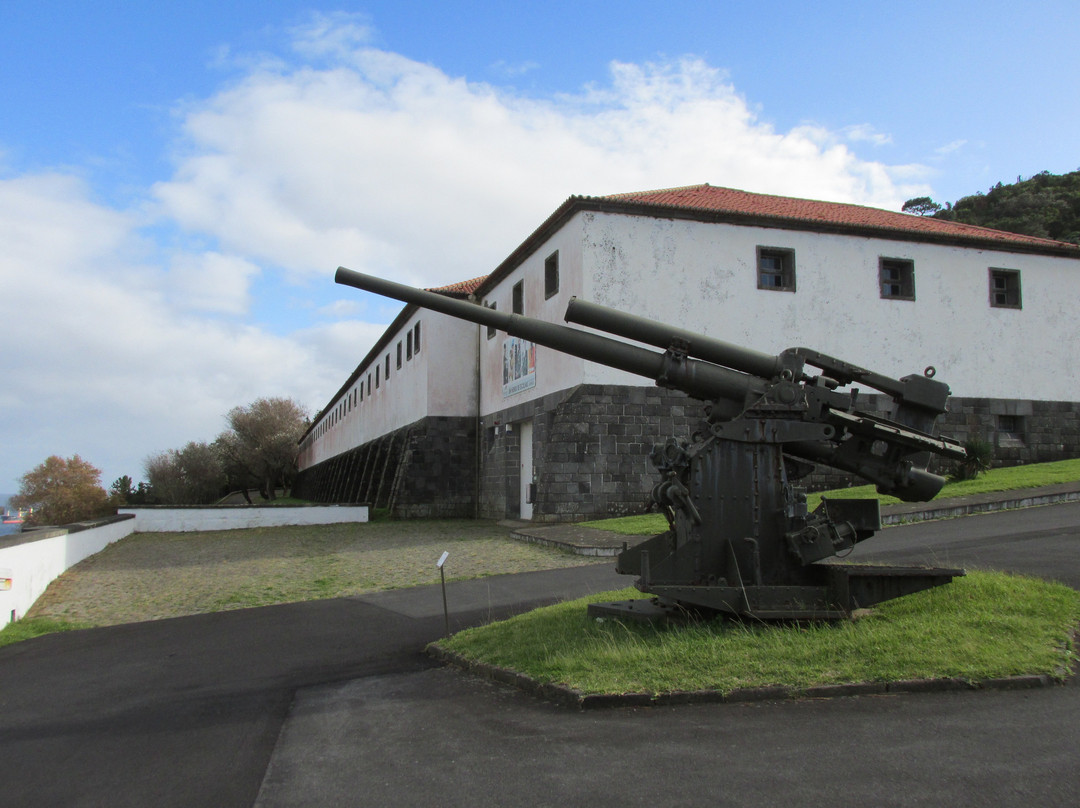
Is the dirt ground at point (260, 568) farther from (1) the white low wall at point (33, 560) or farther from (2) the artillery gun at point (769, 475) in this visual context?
(2) the artillery gun at point (769, 475)

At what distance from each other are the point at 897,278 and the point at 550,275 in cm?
937

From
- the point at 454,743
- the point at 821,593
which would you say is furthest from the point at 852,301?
the point at 454,743

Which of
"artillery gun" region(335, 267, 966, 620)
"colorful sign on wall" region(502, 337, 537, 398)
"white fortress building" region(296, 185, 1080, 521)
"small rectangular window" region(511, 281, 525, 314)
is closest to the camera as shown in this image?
"artillery gun" region(335, 267, 966, 620)

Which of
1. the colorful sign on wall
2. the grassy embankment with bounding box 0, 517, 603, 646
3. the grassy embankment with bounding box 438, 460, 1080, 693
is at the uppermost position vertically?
the colorful sign on wall

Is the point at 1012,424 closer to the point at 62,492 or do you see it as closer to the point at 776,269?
the point at 776,269

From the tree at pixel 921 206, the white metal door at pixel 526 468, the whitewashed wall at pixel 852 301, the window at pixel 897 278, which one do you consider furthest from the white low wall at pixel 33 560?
the tree at pixel 921 206

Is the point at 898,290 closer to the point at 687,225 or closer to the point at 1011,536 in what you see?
the point at 687,225

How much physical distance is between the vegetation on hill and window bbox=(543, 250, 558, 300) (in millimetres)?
28825

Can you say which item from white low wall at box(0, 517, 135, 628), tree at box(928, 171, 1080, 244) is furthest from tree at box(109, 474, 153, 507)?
tree at box(928, 171, 1080, 244)

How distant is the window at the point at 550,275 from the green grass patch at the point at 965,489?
6.20 metres

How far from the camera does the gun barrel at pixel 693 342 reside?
7.08 meters

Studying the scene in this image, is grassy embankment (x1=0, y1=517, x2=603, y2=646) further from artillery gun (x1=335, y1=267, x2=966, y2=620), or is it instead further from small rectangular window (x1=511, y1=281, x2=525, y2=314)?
artillery gun (x1=335, y1=267, x2=966, y2=620)

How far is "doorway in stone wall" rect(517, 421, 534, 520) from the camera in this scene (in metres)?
23.4

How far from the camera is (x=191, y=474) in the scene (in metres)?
59.3
